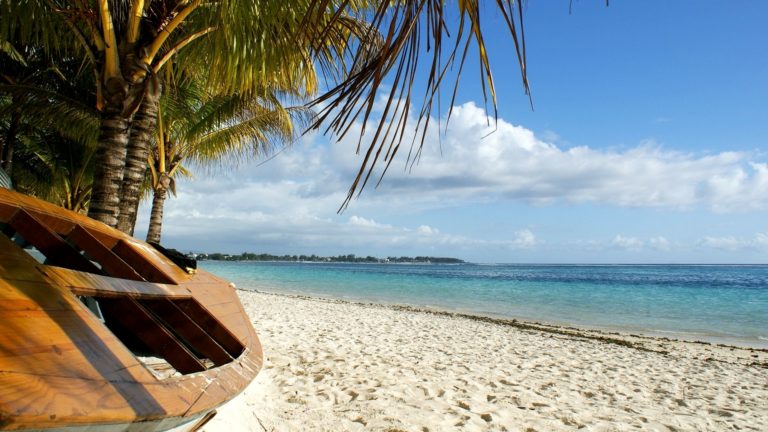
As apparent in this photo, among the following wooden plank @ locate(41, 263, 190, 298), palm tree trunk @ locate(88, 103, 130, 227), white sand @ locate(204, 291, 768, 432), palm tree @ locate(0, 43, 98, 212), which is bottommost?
white sand @ locate(204, 291, 768, 432)

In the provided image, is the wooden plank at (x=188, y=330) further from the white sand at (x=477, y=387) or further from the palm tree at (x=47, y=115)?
the palm tree at (x=47, y=115)

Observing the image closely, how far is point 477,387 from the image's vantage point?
175 inches

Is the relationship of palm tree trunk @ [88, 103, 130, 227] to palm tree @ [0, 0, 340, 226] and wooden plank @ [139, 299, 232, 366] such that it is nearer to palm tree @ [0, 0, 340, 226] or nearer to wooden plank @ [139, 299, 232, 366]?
palm tree @ [0, 0, 340, 226]

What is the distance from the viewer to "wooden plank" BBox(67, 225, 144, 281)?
2.54 m

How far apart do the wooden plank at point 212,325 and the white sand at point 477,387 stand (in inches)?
27.0

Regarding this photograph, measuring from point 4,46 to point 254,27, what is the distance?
7.28 meters

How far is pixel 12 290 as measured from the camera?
4.75ft

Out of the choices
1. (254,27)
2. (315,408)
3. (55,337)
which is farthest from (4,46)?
(55,337)

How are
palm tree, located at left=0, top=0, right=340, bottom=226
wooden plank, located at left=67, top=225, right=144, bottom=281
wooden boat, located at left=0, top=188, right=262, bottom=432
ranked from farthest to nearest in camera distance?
Result: palm tree, located at left=0, top=0, right=340, bottom=226 → wooden plank, located at left=67, top=225, right=144, bottom=281 → wooden boat, located at left=0, top=188, right=262, bottom=432

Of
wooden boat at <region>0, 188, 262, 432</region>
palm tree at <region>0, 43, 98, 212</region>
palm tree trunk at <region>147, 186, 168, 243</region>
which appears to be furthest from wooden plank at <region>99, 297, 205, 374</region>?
palm tree trunk at <region>147, 186, 168, 243</region>

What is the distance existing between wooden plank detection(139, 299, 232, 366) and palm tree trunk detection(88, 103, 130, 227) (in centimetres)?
281

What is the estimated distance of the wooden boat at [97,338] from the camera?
1.15 meters

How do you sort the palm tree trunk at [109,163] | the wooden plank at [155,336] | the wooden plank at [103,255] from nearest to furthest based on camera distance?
1. the wooden plank at [155,336]
2. the wooden plank at [103,255]
3. the palm tree trunk at [109,163]

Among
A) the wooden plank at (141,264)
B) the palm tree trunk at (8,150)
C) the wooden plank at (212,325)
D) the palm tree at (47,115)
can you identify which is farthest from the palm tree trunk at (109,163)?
the palm tree trunk at (8,150)
